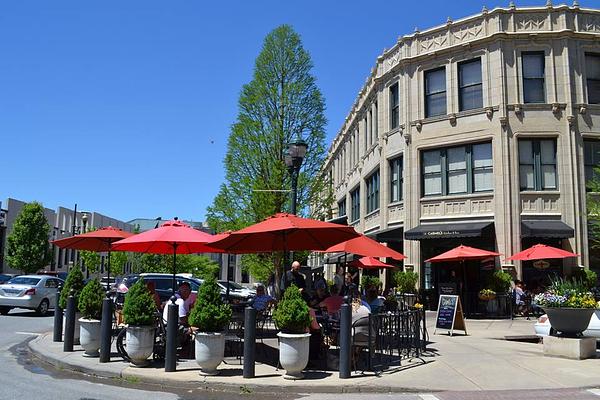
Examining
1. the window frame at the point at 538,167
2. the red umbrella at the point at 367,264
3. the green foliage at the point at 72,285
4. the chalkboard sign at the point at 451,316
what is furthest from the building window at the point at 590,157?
the green foliage at the point at 72,285

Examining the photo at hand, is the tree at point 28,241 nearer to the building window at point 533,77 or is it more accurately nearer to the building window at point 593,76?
the building window at point 533,77

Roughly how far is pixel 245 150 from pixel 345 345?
645 inches

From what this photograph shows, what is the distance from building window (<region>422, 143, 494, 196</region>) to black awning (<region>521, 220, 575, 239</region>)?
222cm

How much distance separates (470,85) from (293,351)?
19.5 metres

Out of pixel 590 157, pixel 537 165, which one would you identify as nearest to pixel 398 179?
pixel 537 165

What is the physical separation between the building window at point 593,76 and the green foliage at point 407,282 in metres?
10.6

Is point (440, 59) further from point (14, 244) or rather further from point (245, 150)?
point (14, 244)

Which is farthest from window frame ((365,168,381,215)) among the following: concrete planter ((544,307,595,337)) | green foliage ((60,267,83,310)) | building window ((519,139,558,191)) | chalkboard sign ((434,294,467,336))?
green foliage ((60,267,83,310))

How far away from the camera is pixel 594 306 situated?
1152 centimetres

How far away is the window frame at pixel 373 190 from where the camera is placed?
3062cm

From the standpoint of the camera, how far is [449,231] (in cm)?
2369

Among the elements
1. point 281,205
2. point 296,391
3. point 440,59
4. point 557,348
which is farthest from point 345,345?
point 440,59

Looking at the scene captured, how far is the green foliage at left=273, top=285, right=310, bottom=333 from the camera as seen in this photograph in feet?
29.0

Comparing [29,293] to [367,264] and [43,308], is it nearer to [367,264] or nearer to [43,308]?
[43,308]
